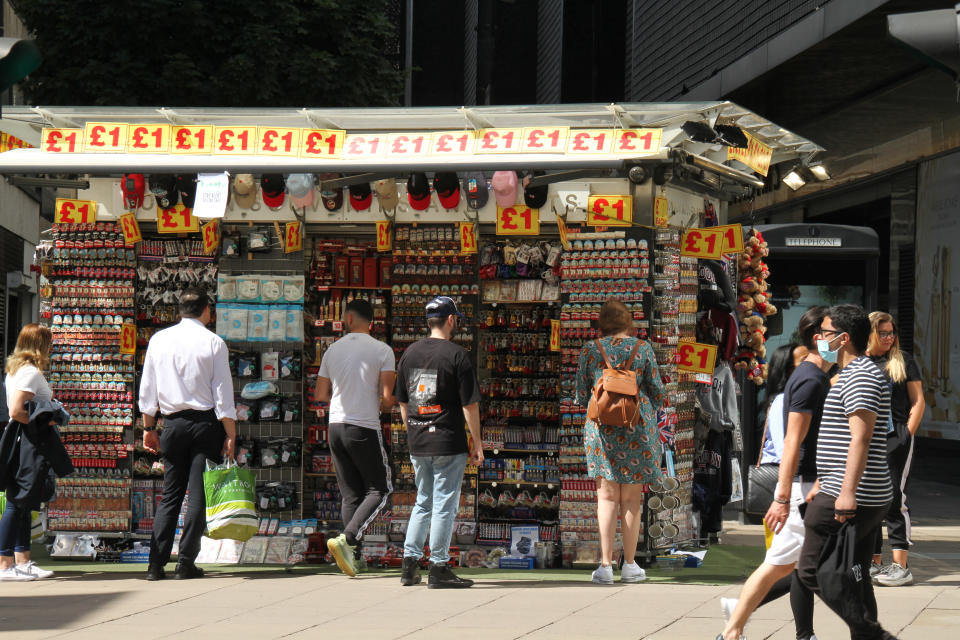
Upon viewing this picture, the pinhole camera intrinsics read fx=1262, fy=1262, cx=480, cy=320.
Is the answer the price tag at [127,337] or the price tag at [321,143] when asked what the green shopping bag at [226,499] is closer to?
the price tag at [127,337]

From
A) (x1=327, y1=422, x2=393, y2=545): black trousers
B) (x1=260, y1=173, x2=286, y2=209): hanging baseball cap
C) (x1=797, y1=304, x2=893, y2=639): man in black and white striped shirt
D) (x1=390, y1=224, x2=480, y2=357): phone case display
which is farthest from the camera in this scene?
(x1=390, y1=224, x2=480, y2=357): phone case display

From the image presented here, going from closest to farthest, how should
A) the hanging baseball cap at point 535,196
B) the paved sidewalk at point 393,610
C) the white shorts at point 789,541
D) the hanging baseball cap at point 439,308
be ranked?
the white shorts at point 789,541, the paved sidewalk at point 393,610, the hanging baseball cap at point 439,308, the hanging baseball cap at point 535,196

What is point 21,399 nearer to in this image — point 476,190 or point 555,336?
point 476,190

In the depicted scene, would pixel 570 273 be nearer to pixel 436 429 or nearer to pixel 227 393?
pixel 436 429

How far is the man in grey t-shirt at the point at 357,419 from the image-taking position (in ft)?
29.4

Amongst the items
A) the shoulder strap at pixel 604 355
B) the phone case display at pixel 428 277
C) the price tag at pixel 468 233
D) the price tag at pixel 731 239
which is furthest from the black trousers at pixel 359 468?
the price tag at pixel 731 239

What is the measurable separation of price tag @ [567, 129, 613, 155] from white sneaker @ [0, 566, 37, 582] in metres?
4.80

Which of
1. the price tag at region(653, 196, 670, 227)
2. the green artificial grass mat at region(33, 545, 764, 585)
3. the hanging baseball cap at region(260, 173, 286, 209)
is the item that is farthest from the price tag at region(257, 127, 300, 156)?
the green artificial grass mat at region(33, 545, 764, 585)

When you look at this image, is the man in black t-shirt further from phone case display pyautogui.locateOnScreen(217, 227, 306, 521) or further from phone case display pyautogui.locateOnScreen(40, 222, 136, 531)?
phone case display pyautogui.locateOnScreen(40, 222, 136, 531)

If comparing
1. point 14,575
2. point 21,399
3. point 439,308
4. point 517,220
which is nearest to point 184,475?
point 21,399

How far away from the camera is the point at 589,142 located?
8898 millimetres

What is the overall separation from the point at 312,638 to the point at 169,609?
4.30 feet

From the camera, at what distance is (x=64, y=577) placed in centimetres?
900

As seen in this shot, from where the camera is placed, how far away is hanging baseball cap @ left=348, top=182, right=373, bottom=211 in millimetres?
10078
